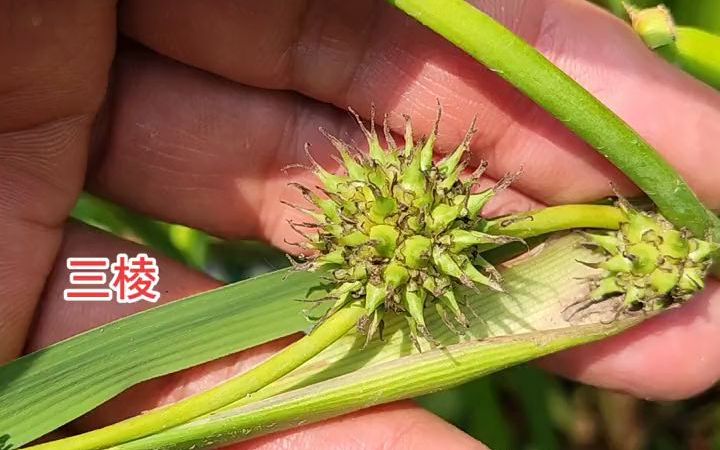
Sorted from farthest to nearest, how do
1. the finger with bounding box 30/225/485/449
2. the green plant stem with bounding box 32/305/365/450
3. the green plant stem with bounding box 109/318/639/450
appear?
1. the finger with bounding box 30/225/485/449
2. the green plant stem with bounding box 109/318/639/450
3. the green plant stem with bounding box 32/305/365/450

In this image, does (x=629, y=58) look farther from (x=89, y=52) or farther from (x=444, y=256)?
(x=89, y=52)

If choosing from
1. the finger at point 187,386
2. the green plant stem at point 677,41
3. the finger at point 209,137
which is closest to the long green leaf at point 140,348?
the finger at point 187,386

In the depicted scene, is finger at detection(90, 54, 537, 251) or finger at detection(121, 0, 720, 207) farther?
finger at detection(90, 54, 537, 251)

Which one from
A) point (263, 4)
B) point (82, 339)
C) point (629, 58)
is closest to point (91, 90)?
point (263, 4)

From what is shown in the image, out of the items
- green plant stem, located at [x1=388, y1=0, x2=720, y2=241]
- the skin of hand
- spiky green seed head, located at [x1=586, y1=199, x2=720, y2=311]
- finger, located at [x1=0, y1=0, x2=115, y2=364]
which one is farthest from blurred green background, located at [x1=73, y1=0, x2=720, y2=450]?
green plant stem, located at [x1=388, y1=0, x2=720, y2=241]

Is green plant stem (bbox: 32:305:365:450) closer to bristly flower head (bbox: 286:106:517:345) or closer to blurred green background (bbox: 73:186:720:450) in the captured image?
bristly flower head (bbox: 286:106:517:345)

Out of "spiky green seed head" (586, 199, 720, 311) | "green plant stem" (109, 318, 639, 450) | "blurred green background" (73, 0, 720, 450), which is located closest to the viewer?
"green plant stem" (109, 318, 639, 450)

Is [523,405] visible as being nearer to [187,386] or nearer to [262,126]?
[187,386]

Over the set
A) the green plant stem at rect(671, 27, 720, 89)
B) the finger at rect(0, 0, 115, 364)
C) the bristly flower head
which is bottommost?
the bristly flower head
